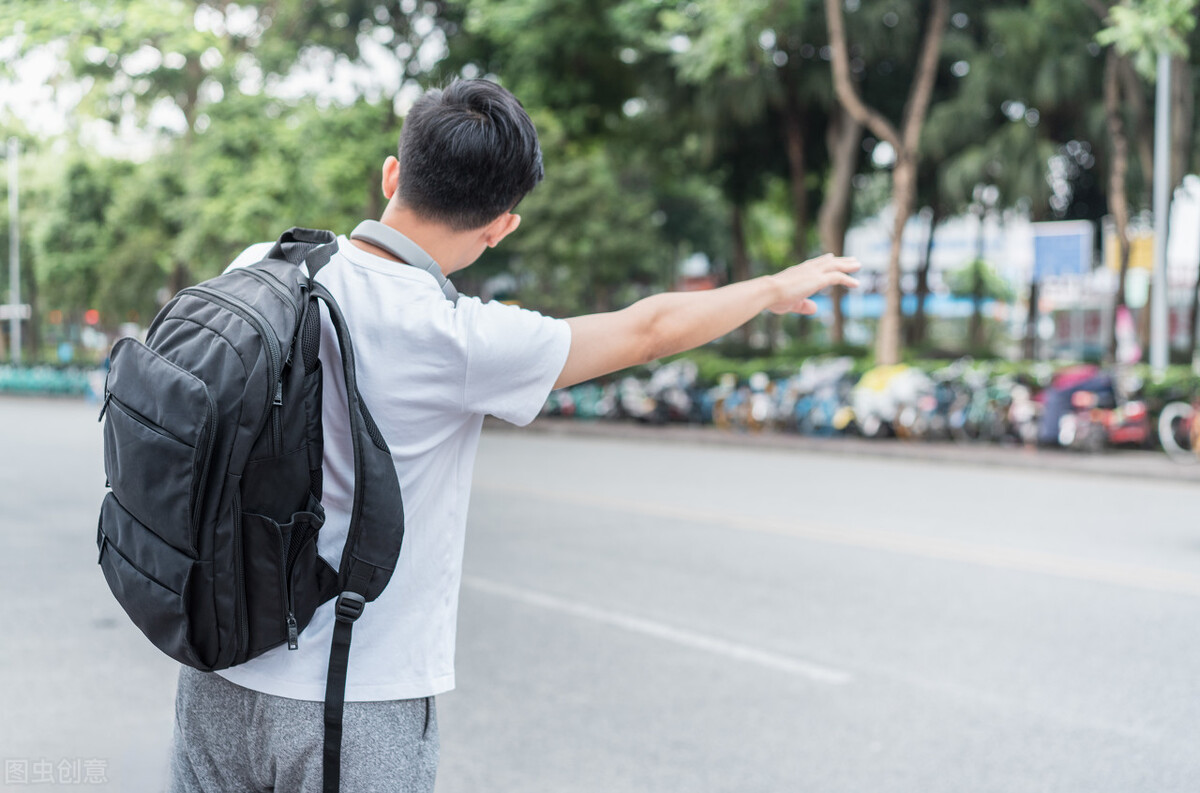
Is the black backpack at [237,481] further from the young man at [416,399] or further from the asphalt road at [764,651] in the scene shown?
the asphalt road at [764,651]

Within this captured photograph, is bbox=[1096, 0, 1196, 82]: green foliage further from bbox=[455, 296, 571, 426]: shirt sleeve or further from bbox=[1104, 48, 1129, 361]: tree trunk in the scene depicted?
bbox=[455, 296, 571, 426]: shirt sleeve

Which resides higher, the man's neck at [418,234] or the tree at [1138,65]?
the tree at [1138,65]

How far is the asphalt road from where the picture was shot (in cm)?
431

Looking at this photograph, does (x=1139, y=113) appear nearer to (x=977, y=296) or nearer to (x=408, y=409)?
(x=977, y=296)

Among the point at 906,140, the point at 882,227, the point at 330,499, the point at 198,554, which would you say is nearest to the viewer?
the point at 198,554

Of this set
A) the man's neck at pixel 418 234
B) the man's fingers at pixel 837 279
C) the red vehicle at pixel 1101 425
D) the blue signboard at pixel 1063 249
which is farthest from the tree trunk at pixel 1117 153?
the man's neck at pixel 418 234

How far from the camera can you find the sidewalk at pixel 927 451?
1308 centimetres

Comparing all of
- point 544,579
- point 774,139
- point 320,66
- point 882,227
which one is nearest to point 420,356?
point 544,579

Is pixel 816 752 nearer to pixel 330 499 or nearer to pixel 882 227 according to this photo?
pixel 330 499

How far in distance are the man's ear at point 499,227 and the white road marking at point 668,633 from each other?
3.84 m

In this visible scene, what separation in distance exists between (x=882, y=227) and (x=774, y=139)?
14983 mm

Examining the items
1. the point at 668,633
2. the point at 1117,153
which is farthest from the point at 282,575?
the point at 1117,153

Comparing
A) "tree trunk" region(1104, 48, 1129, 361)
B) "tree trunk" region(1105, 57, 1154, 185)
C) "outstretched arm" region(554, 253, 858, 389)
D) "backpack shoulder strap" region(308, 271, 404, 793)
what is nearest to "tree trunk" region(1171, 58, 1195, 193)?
"tree trunk" region(1105, 57, 1154, 185)

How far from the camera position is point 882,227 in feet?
134
